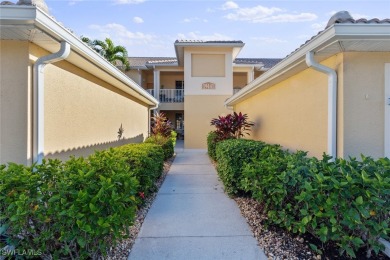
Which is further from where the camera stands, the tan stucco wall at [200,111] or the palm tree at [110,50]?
the palm tree at [110,50]

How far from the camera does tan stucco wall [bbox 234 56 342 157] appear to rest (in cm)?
495

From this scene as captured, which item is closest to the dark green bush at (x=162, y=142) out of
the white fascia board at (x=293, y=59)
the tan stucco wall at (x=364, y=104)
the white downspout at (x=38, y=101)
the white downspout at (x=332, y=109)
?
the white fascia board at (x=293, y=59)

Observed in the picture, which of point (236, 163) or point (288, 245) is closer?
point (288, 245)

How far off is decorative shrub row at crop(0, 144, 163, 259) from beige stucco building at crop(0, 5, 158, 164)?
1061mm

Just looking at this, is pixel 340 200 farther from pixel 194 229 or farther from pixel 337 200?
pixel 194 229

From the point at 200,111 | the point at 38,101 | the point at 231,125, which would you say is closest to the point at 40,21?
the point at 38,101

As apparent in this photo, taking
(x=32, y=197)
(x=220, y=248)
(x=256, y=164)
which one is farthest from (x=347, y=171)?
(x=32, y=197)

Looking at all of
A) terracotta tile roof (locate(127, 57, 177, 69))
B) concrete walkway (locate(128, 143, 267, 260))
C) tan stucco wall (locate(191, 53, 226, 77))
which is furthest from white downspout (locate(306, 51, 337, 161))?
terracotta tile roof (locate(127, 57, 177, 69))

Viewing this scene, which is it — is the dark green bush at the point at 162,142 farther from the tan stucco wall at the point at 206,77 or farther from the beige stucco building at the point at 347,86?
the beige stucco building at the point at 347,86

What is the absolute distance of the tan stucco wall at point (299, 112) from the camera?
16.2 ft

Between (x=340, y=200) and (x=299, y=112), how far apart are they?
11.0ft

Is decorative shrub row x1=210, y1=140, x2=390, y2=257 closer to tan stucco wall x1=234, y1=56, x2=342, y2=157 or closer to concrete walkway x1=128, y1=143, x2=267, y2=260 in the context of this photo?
concrete walkway x1=128, y1=143, x2=267, y2=260

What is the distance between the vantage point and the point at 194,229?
4.23 metres

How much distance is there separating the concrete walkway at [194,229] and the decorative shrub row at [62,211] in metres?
0.93
